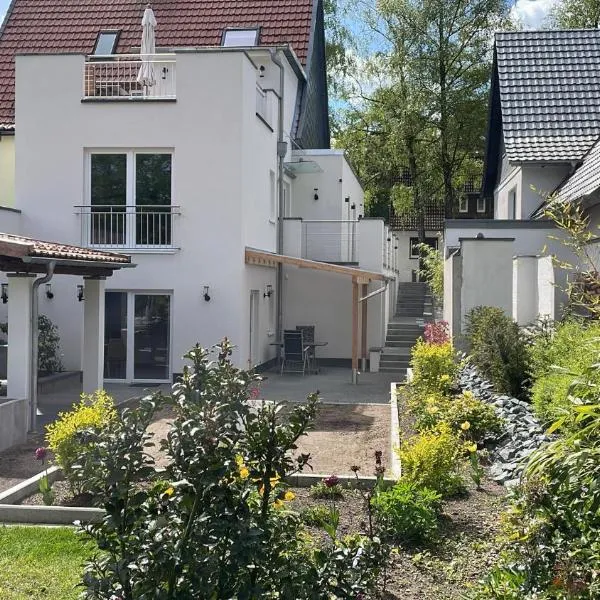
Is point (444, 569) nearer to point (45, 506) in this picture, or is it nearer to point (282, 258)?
point (45, 506)

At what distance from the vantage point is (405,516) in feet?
20.0

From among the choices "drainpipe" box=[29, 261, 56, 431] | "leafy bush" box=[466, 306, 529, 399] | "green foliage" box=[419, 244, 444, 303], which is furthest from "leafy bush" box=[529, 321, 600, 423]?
"green foliage" box=[419, 244, 444, 303]

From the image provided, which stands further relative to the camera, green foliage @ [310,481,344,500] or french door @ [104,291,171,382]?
french door @ [104,291,171,382]

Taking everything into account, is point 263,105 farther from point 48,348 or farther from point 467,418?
point 467,418

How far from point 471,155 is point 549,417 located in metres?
31.1

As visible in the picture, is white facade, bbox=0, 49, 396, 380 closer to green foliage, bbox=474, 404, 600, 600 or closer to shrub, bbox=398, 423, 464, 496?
shrub, bbox=398, 423, 464, 496

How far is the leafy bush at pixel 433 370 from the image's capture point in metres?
11.3

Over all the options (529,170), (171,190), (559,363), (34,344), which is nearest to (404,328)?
(529,170)

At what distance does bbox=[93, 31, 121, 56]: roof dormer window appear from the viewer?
2340 centimetres

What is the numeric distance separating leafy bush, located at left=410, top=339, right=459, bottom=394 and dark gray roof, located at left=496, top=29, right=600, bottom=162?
7.82 meters

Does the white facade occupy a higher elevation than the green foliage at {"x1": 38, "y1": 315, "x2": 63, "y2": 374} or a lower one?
higher

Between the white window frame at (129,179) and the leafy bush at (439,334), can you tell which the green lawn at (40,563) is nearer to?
the leafy bush at (439,334)

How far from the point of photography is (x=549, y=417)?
7.66 m

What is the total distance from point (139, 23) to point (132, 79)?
17.6 ft
